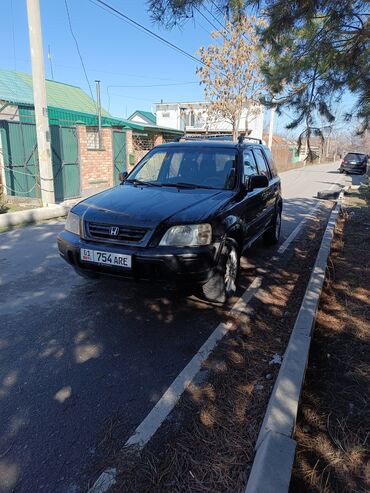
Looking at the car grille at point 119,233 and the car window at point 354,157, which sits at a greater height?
the car window at point 354,157

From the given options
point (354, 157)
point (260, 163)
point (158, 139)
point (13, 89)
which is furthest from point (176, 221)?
point (354, 157)

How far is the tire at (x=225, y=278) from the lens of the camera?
3.87 m

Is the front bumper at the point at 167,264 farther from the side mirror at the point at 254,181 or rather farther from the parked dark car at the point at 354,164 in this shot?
the parked dark car at the point at 354,164

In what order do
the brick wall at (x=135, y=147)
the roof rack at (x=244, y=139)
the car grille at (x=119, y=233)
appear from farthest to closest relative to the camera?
the brick wall at (x=135, y=147) < the roof rack at (x=244, y=139) < the car grille at (x=119, y=233)

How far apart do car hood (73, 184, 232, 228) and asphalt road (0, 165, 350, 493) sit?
68 cm

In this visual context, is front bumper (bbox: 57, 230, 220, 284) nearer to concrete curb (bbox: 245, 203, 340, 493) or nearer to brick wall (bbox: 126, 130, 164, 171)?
concrete curb (bbox: 245, 203, 340, 493)

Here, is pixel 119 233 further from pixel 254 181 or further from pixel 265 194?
pixel 265 194

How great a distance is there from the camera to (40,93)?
955 cm

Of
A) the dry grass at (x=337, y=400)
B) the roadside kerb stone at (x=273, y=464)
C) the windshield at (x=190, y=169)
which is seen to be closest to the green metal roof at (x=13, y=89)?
the windshield at (x=190, y=169)

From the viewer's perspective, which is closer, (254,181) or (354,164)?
(254,181)

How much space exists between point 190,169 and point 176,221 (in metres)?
1.55

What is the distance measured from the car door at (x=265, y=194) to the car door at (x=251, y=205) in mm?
119

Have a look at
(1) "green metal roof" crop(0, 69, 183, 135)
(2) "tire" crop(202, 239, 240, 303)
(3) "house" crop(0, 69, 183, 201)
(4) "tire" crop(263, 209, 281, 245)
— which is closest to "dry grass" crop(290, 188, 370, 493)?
(2) "tire" crop(202, 239, 240, 303)

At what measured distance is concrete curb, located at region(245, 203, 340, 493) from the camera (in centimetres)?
182
